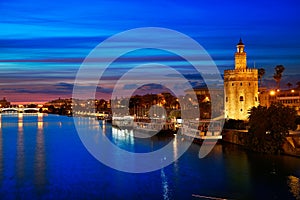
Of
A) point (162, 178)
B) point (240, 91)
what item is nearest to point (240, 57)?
point (240, 91)

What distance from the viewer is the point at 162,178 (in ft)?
81.4

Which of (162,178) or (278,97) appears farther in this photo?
(278,97)

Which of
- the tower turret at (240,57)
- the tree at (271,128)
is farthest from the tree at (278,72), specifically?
the tree at (271,128)

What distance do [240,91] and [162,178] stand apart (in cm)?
2097

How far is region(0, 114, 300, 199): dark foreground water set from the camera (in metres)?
21.4

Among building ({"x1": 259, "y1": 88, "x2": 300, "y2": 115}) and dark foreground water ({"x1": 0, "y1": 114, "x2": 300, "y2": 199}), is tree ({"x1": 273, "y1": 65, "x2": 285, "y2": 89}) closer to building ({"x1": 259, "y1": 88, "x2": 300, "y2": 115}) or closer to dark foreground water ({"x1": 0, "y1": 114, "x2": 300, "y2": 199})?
building ({"x1": 259, "y1": 88, "x2": 300, "y2": 115})

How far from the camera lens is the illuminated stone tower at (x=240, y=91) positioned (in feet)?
141

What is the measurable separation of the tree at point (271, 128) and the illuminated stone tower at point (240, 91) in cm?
1006

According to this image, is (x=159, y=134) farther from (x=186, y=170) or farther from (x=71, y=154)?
(x=186, y=170)

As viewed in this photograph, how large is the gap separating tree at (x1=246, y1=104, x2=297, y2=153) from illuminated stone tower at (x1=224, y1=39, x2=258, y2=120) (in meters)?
10.1

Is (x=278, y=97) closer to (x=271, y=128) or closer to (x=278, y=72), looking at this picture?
(x=278, y=72)

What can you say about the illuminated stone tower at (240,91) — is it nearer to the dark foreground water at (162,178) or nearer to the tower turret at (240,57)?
the tower turret at (240,57)

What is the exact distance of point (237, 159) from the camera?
29750 mm

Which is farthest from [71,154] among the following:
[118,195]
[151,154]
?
[118,195]
